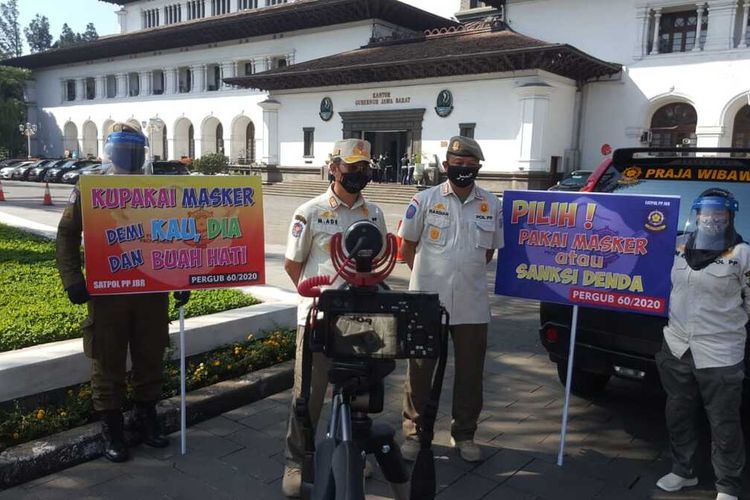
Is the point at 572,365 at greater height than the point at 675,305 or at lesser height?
lesser

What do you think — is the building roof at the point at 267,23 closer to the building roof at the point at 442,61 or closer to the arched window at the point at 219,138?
the building roof at the point at 442,61

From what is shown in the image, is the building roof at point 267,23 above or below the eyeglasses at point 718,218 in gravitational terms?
above

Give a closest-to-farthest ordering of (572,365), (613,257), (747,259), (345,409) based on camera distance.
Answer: (345,409) → (747,259) → (613,257) → (572,365)

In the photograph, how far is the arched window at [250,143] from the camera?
1673 inches

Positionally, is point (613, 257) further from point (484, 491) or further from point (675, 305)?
point (484, 491)

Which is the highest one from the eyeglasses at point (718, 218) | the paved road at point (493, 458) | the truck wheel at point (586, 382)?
the eyeglasses at point (718, 218)

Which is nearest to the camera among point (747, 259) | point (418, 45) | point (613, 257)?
point (747, 259)

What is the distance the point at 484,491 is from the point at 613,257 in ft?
5.27

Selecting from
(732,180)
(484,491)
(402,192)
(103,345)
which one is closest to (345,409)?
(484,491)

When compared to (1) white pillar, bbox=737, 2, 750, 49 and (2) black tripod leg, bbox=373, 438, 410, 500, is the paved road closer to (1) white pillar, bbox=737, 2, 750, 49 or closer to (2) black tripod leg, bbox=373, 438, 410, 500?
(2) black tripod leg, bbox=373, 438, 410, 500

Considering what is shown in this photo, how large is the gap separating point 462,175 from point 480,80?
25613mm

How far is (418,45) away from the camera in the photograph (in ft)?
103

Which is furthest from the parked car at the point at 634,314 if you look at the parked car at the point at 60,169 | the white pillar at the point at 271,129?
the parked car at the point at 60,169

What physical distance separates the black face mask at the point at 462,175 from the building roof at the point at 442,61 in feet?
73.1
